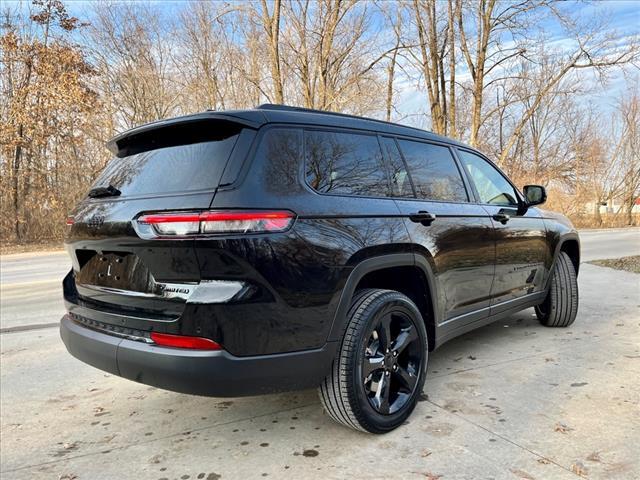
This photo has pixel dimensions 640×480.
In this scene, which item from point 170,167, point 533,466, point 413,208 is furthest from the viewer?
point 413,208

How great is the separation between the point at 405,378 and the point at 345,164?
1349mm

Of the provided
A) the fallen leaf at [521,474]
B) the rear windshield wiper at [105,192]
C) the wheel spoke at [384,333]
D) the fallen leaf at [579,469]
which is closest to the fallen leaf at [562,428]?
the fallen leaf at [579,469]

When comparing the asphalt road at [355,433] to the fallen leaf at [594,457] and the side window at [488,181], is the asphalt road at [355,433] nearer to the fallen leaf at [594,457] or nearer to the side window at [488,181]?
the fallen leaf at [594,457]

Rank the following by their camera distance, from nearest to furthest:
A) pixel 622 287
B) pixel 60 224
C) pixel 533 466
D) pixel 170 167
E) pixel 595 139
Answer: pixel 533 466
pixel 170 167
pixel 622 287
pixel 60 224
pixel 595 139

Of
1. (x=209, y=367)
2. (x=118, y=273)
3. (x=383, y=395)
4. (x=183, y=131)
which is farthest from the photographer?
(x=383, y=395)

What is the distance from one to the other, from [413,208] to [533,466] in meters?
1.59

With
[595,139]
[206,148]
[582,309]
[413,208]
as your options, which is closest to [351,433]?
[413,208]

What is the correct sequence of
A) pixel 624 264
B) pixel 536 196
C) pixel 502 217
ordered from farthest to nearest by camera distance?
pixel 624 264 → pixel 536 196 → pixel 502 217

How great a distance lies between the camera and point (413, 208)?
3.15 metres

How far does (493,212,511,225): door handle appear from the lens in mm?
3964

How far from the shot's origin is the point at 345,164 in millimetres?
2865

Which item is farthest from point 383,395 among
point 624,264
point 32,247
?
point 32,247

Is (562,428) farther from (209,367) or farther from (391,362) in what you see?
(209,367)

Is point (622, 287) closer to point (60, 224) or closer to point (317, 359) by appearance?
point (317, 359)
